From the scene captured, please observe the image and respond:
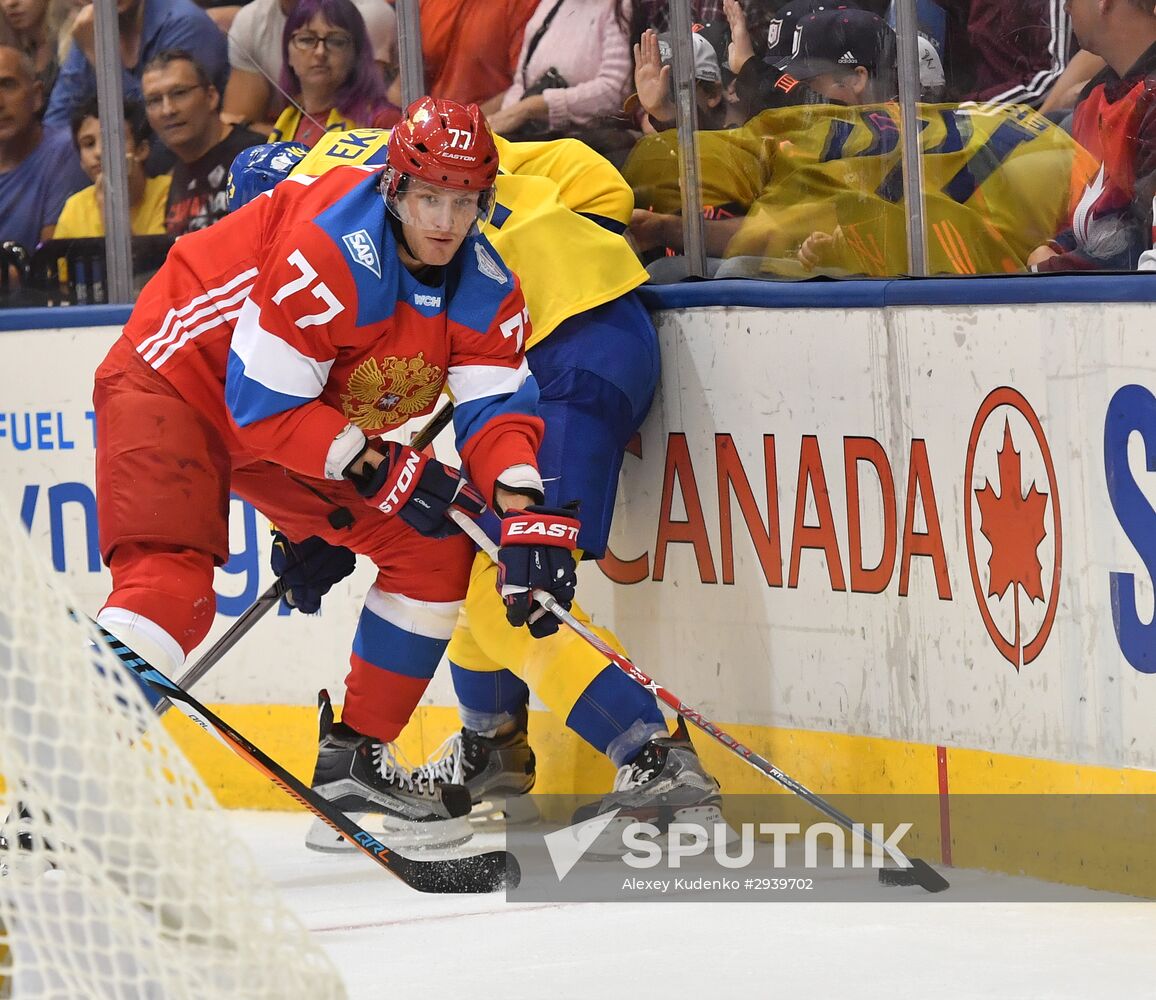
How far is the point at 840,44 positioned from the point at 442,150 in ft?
2.91

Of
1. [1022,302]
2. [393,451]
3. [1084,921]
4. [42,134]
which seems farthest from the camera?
[42,134]

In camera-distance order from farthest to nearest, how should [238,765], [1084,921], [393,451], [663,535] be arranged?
[238,765] → [663,535] → [393,451] → [1084,921]

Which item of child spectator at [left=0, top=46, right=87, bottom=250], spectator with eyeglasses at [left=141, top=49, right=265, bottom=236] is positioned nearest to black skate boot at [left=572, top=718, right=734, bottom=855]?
spectator with eyeglasses at [left=141, top=49, right=265, bottom=236]

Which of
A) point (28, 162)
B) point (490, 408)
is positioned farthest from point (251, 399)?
point (28, 162)

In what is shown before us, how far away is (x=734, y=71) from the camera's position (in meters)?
3.91

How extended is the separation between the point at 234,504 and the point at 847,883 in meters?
1.80

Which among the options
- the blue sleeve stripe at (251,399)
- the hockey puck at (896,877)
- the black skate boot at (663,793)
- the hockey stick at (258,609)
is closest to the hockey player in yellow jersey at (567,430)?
the black skate boot at (663,793)

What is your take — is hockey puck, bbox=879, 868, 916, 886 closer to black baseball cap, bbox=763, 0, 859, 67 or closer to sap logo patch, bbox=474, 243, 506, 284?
sap logo patch, bbox=474, 243, 506, 284

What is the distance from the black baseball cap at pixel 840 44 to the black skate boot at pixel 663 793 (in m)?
1.29

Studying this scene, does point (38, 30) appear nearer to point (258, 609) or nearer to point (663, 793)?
point (258, 609)

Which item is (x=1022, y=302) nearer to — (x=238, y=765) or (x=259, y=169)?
(x=259, y=169)

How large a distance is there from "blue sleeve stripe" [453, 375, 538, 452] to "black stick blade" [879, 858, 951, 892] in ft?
3.31

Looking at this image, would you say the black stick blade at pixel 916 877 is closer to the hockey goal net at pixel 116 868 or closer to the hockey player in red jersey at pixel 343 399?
the hockey player in red jersey at pixel 343 399

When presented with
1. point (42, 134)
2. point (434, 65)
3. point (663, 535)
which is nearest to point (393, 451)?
point (663, 535)
